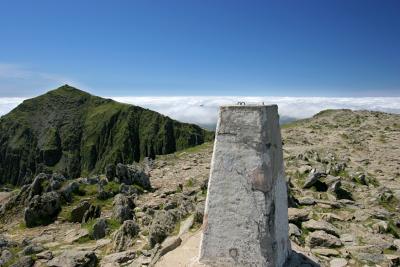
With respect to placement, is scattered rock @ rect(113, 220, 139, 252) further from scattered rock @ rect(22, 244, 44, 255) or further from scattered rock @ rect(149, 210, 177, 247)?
scattered rock @ rect(22, 244, 44, 255)

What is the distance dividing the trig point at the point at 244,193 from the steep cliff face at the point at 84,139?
156232 millimetres

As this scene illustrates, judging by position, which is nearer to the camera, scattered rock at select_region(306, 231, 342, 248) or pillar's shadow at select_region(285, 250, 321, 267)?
pillar's shadow at select_region(285, 250, 321, 267)

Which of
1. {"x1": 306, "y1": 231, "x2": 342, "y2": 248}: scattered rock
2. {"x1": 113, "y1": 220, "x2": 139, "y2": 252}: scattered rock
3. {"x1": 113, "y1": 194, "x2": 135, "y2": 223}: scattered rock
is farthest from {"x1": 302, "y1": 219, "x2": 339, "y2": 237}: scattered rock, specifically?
{"x1": 113, "y1": 194, "x2": 135, "y2": 223}: scattered rock

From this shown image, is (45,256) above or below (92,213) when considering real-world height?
below

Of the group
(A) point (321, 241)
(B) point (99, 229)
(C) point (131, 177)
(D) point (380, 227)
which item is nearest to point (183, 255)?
(A) point (321, 241)

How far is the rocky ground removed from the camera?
1255 cm

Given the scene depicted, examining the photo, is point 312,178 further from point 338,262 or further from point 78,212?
point 78,212

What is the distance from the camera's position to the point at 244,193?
909cm

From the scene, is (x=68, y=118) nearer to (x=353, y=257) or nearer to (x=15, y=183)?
(x=15, y=183)

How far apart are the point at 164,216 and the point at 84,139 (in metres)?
177

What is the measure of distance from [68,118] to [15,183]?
39935mm

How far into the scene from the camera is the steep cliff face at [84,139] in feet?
561

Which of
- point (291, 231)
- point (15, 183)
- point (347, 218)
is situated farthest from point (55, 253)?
point (15, 183)

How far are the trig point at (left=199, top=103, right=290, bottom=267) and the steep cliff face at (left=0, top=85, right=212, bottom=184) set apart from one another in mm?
156232
